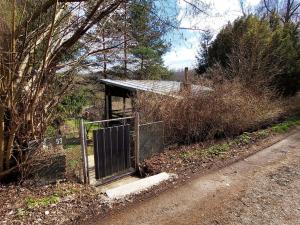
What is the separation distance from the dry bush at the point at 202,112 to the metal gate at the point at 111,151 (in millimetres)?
1718

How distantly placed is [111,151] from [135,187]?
1.27 metres

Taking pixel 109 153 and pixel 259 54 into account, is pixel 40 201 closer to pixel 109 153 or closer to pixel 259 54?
pixel 109 153

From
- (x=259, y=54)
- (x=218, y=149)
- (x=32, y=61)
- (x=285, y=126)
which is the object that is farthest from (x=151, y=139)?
(x=259, y=54)

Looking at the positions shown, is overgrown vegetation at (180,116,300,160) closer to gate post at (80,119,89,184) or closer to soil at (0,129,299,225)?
soil at (0,129,299,225)

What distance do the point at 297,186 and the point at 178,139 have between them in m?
3.53

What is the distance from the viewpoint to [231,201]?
3.92 metres

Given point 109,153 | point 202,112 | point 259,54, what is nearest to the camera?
point 109,153

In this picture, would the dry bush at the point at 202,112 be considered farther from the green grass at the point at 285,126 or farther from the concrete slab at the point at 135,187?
the concrete slab at the point at 135,187

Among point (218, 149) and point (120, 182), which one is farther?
point (218, 149)

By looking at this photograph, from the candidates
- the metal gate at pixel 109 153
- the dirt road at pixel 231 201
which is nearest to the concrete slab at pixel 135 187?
the dirt road at pixel 231 201

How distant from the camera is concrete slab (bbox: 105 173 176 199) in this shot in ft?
14.0

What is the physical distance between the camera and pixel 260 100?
9359 millimetres

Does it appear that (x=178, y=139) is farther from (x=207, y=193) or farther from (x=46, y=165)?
(x=46, y=165)

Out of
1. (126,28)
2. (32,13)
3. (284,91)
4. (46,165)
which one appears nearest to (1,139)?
(46,165)
